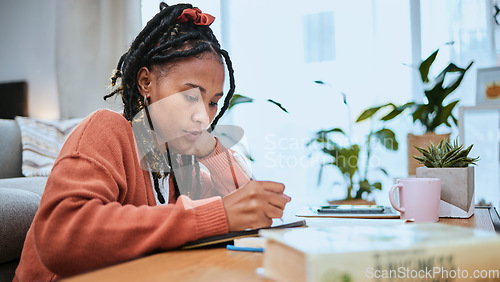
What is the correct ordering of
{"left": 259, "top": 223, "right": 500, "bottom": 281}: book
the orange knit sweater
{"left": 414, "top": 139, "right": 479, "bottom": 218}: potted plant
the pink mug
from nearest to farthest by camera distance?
{"left": 259, "top": 223, "right": 500, "bottom": 281}: book < the orange knit sweater < the pink mug < {"left": 414, "top": 139, "right": 479, "bottom": 218}: potted plant

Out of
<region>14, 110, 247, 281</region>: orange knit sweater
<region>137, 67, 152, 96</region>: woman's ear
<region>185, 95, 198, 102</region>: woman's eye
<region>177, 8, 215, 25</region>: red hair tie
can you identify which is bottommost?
<region>14, 110, 247, 281</region>: orange knit sweater

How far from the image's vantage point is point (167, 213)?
57 centimetres

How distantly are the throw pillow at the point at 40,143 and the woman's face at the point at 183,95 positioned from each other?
154cm

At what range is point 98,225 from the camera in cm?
55

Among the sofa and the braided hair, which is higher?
the braided hair

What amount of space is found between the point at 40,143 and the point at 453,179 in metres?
2.13

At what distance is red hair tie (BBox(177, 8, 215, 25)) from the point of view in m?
0.89

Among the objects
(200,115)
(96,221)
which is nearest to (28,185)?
(200,115)

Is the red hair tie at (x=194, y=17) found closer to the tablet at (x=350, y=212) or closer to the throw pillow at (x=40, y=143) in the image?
the tablet at (x=350, y=212)

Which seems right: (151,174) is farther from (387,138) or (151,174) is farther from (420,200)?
(387,138)

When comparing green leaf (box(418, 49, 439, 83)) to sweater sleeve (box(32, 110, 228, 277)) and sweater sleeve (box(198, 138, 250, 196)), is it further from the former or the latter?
sweater sleeve (box(32, 110, 228, 277))

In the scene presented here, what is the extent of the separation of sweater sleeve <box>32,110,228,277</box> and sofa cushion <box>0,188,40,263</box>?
926 millimetres

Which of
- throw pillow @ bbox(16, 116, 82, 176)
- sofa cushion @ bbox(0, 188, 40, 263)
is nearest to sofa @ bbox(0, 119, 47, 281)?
sofa cushion @ bbox(0, 188, 40, 263)

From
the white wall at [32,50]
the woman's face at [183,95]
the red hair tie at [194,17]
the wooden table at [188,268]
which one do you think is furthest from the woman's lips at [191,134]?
the white wall at [32,50]
